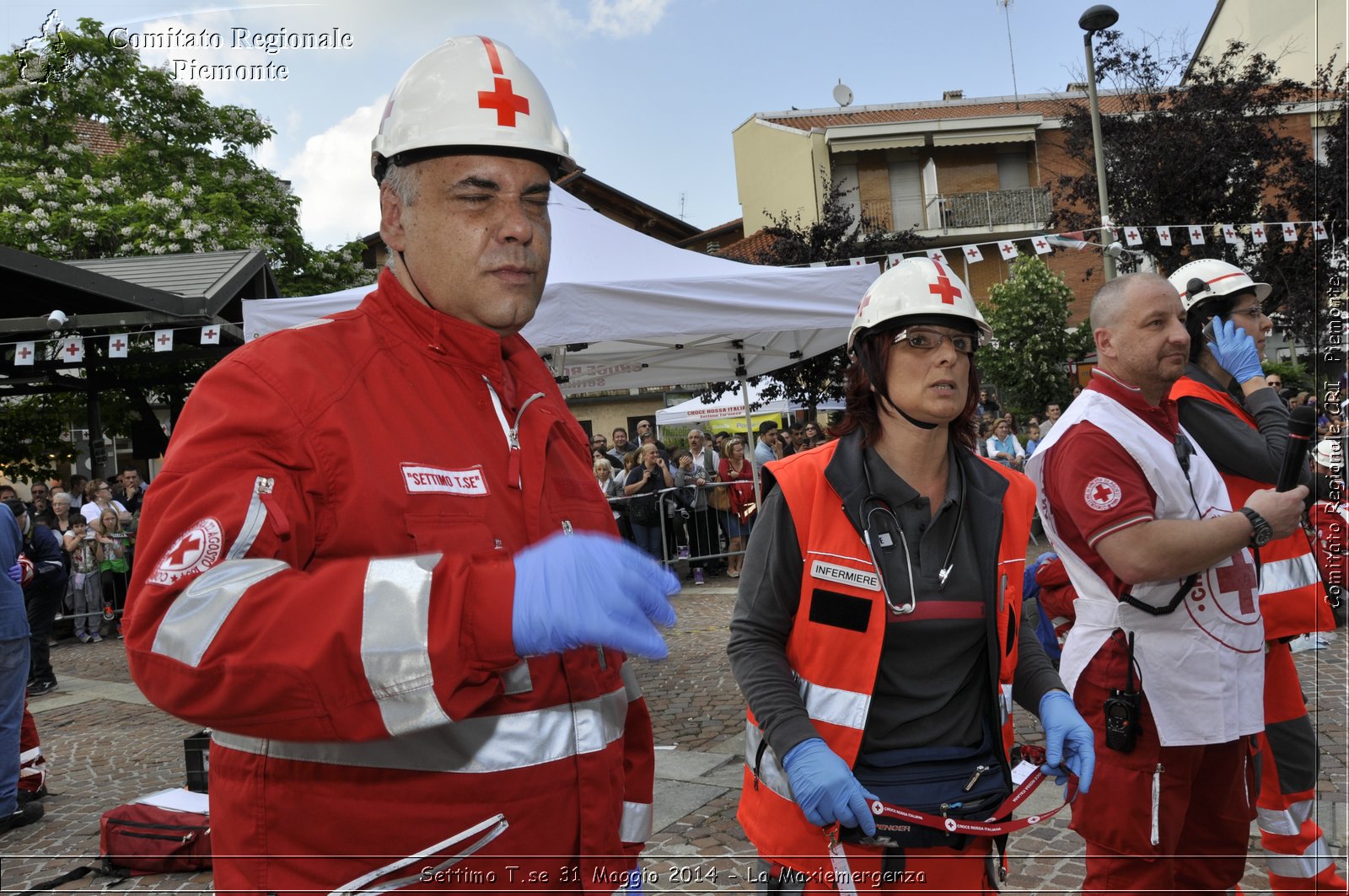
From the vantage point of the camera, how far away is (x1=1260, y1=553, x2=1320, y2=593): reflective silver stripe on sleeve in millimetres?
3514

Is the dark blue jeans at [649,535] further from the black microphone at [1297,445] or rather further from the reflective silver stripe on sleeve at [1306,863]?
the black microphone at [1297,445]

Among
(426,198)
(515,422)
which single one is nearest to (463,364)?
(515,422)

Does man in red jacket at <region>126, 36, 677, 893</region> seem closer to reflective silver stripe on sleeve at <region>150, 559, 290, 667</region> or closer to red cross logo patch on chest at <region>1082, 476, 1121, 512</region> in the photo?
reflective silver stripe on sleeve at <region>150, 559, 290, 667</region>

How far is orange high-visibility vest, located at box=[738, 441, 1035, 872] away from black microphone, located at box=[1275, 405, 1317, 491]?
101cm

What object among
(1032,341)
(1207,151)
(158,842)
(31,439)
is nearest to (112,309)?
(31,439)

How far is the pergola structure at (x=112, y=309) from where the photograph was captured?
1040 cm

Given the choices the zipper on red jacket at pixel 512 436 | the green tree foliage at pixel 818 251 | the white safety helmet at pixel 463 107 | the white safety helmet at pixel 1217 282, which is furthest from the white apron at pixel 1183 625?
the green tree foliage at pixel 818 251

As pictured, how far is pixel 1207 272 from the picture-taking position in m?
4.21

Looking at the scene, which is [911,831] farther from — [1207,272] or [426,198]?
[1207,272]

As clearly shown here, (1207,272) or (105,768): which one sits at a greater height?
(1207,272)

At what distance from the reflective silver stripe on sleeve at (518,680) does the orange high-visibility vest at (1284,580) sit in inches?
114

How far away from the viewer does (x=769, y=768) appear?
2.44 meters

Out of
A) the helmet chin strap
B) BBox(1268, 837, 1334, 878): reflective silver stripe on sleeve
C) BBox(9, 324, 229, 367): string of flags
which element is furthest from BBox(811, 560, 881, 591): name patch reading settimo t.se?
BBox(9, 324, 229, 367): string of flags

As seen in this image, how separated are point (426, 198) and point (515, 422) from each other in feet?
1.43
